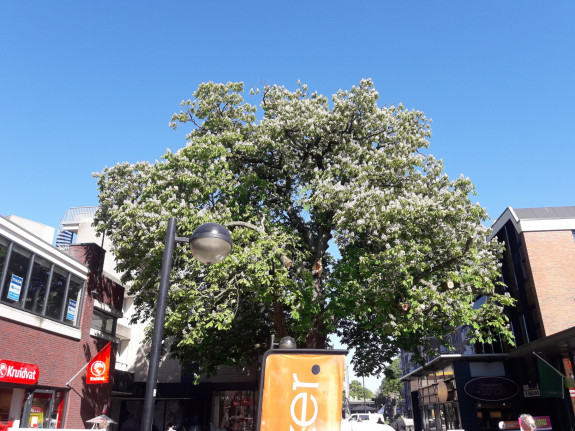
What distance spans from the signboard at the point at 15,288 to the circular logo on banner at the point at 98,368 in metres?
4.94

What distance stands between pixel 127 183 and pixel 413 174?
45.9 ft

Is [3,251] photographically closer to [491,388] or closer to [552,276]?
[552,276]

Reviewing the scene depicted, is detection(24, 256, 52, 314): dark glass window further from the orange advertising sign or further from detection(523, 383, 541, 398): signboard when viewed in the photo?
detection(523, 383, 541, 398): signboard

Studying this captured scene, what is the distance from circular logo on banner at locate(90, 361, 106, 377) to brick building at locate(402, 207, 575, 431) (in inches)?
819

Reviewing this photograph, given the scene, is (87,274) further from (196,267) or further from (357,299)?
(357,299)

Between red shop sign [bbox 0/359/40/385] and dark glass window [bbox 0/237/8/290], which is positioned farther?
dark glass window [bbox 0/237/8/290]

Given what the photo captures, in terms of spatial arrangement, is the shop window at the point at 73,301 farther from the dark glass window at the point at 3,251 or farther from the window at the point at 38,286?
the dark glass window at the point at 3,251

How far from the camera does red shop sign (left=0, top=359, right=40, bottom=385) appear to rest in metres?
13.5

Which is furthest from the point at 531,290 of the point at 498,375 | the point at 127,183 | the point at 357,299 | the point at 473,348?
the point at 127,183

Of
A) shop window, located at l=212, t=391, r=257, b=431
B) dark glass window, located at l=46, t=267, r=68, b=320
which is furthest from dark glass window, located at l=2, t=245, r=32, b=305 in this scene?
shop window, located at l=212, t=391, r=257, b=431

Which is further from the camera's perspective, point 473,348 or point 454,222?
point 473,348

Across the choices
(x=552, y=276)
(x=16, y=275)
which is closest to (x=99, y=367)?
(x=16, y=275)

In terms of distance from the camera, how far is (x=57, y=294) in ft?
57.0

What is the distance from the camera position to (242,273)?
16.3 meters
